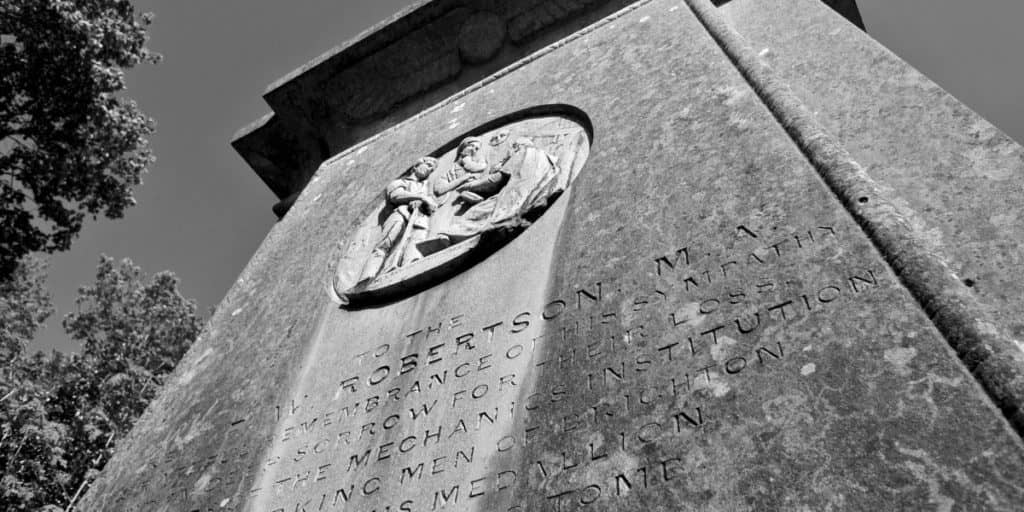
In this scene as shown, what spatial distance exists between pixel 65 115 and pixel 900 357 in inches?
455

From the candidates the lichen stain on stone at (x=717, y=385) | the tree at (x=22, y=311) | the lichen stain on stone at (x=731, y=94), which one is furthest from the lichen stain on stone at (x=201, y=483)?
the tree at (x=22, y=311)

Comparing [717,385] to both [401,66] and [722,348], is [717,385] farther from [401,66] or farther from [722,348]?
[401,66]

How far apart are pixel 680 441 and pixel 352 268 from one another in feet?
10.00

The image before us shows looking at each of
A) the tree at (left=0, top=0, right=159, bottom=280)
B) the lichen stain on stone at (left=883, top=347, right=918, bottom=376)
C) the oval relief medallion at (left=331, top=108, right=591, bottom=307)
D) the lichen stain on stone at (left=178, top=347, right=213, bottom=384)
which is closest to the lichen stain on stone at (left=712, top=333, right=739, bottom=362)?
the lichen stain on stone at (left=883, top=347, right=918, bottom=376)

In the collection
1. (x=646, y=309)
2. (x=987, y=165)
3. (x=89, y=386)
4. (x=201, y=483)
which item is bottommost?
(x=89, y=386)

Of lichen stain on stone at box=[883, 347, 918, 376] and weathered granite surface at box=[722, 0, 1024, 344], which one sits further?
weathered granite surface at box=[722, 0, 1024, 344]

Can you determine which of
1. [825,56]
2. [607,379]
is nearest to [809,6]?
[825,56]

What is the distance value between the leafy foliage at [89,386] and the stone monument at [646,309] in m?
8.78

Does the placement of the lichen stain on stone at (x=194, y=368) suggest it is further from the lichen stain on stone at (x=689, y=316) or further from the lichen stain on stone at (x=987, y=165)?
the lichen stain on stone at (x=987, y=165)

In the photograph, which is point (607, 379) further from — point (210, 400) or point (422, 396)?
point (210, 400)

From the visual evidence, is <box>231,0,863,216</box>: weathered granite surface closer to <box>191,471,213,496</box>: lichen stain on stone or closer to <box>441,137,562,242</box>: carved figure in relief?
<box>441,137,562,242</box>: carved figure in relief

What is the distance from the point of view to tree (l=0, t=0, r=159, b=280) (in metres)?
10.4

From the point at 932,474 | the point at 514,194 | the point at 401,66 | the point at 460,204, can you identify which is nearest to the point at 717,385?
the point at 932,474

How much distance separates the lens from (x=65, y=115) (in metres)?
10.9
